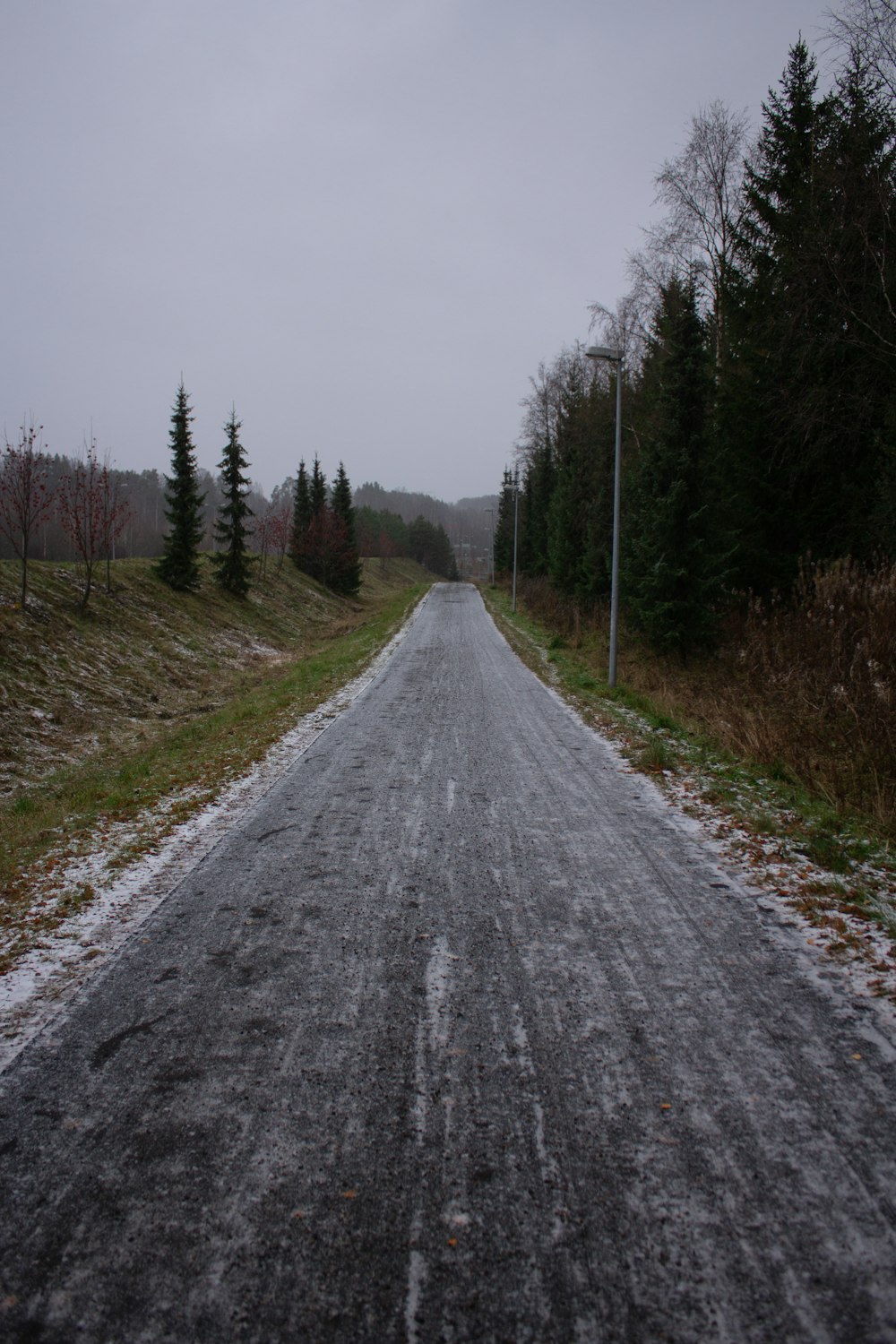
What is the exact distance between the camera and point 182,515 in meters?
28.0

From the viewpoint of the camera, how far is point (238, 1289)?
6.20ft

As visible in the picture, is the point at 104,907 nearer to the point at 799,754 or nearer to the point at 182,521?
the point at 799,754

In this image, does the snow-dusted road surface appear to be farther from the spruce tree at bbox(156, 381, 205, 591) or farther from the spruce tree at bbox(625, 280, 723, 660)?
the spruce tree at bbox(156, 381, 205, 591)

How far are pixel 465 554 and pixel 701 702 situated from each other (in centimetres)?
16473

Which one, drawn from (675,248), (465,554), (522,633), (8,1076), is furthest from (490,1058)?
(465,554)

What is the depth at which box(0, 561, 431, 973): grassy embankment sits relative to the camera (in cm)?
545

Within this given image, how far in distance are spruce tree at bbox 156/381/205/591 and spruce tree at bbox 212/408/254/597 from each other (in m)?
2.16

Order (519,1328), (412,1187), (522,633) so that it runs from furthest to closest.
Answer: (522,633)
(412,1187)
(519,1328)

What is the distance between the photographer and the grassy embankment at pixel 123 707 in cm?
545

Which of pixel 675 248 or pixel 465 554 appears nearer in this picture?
pixel 675 248

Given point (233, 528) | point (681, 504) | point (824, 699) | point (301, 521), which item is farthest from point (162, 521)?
point (824, 699)

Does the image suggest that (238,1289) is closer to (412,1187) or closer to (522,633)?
(412,1187)

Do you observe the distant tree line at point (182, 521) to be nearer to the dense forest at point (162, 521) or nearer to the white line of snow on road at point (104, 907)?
the dense forest at point (162, 521)

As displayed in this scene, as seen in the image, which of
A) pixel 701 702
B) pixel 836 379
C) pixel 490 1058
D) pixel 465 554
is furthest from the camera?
pixel 465 554
